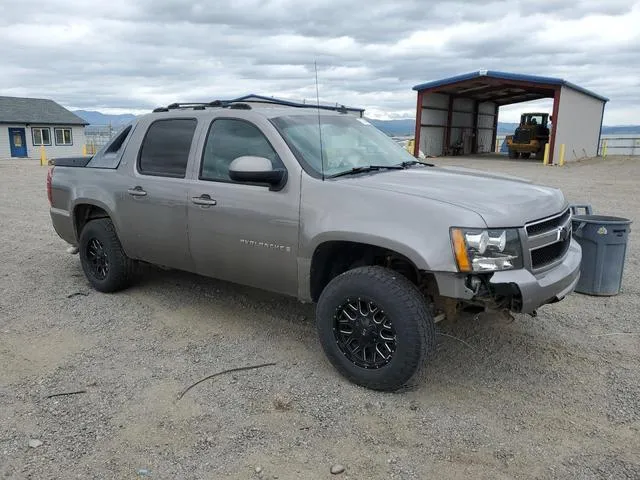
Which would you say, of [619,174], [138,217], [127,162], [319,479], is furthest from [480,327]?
[619,174]

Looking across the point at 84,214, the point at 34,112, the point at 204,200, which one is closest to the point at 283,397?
the point at 204,200

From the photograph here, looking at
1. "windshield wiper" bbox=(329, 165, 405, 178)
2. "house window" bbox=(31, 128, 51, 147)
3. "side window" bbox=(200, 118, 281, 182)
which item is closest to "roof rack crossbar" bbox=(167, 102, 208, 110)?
"side window" bbox=(200, 118, 281, 182)

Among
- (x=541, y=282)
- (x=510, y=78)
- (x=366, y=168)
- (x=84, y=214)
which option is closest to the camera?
(x=541, y=282)

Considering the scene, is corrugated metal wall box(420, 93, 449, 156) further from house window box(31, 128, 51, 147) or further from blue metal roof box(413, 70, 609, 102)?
house window box(31, 128, 51, 147)

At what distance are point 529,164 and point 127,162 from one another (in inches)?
962

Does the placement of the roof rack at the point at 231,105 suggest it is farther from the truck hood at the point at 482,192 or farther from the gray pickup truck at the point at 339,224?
the truck hood at the point at 482,192

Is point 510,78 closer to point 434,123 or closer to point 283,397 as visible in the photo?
point 434,123

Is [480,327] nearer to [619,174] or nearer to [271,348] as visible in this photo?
[271,348]

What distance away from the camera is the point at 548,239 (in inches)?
145

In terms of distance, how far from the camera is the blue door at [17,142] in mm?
37606

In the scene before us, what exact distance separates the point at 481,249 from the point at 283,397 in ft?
5.10

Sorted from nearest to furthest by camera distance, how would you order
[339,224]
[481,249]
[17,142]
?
[481,249], [339,224], [17,142]

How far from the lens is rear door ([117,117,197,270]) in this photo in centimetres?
481

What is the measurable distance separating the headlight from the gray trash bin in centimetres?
251
